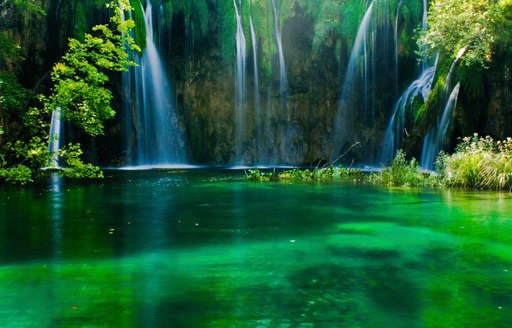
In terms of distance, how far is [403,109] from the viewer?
23922 millimetres

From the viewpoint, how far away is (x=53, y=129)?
24359 millimetres

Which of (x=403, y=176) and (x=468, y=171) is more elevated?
(x=468, y=171)

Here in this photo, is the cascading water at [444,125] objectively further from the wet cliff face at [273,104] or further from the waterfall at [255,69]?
the waterfall at [255,69]

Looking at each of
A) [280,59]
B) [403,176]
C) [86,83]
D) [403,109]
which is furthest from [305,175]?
[280,59]

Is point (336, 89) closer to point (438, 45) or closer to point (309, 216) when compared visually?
point (438, 45)

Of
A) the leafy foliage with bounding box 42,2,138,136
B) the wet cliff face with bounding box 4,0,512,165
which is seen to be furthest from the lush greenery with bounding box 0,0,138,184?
the wet cliff face with bounding box 4,0,512,165

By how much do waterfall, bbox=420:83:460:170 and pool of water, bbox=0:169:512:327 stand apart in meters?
7.68

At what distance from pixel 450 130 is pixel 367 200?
25.5 ft

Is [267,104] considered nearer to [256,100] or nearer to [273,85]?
[256,100]

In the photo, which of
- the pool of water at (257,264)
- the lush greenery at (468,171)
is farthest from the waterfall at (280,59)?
the pool of water at (257,264)

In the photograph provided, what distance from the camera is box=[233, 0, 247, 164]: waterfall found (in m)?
29.7

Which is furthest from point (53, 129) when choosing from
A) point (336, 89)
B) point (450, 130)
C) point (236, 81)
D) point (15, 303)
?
point (15, 303)

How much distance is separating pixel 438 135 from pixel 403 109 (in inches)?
188

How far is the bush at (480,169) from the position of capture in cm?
1392
